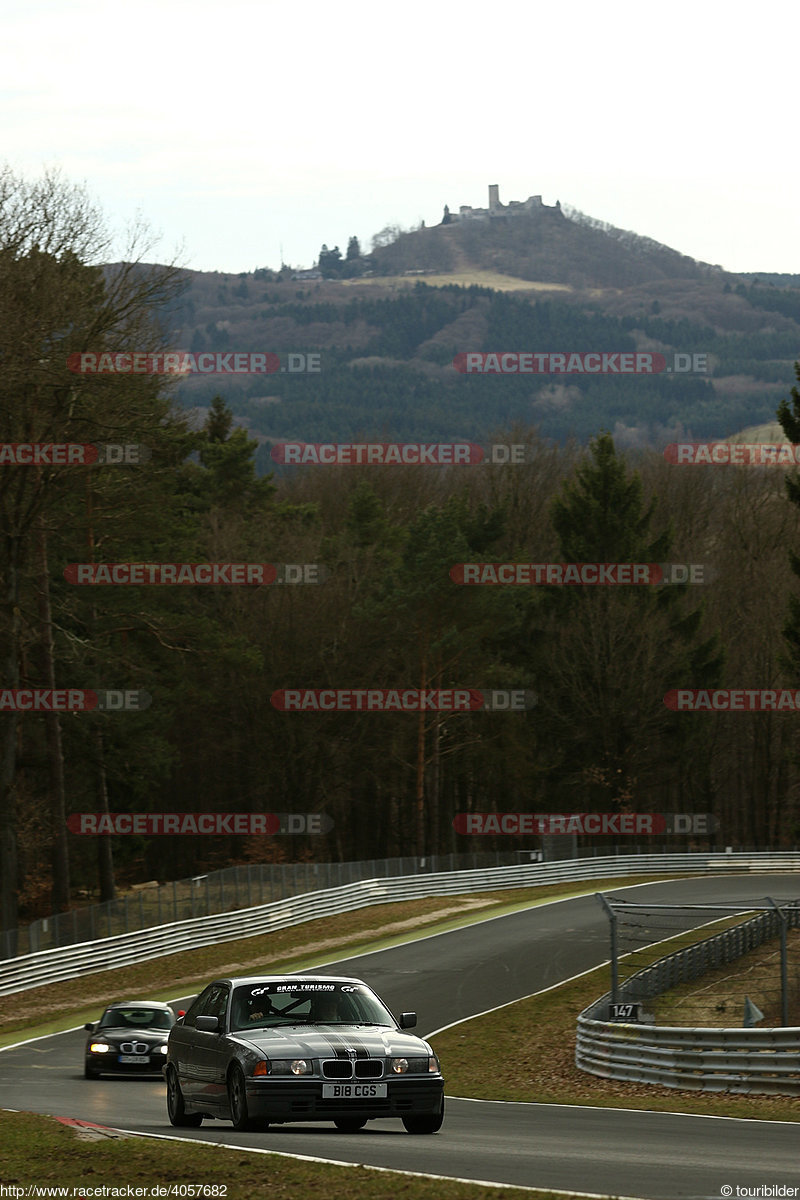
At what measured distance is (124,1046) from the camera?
2273 centimetres

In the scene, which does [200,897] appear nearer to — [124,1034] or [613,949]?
[124,1034]

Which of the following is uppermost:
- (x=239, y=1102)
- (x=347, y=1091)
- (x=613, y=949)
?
(x=347, y=1091)

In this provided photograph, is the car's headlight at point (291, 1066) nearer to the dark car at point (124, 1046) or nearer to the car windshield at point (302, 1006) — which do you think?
the car windshield at point (302, 1006)

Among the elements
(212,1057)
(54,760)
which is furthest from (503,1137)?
(54,760)

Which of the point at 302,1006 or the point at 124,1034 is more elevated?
the point at 302,1006

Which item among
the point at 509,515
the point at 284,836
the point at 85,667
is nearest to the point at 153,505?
the point at 85,667

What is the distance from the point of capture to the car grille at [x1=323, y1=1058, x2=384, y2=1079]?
1193 centimetres

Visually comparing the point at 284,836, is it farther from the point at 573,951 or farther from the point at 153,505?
the point at 573,951

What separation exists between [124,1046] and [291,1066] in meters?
11.6

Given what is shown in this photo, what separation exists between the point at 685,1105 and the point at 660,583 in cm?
5746

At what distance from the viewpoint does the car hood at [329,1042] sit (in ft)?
39.4

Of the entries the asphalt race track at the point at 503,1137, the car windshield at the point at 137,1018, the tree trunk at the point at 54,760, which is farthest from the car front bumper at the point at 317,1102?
the tree trunk at the point at 54,760

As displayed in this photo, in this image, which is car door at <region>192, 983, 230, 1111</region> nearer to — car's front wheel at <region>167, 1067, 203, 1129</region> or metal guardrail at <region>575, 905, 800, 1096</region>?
car's front wheel at <region>167, 1067, 203, 1129</region>

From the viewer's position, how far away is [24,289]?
119 feet
